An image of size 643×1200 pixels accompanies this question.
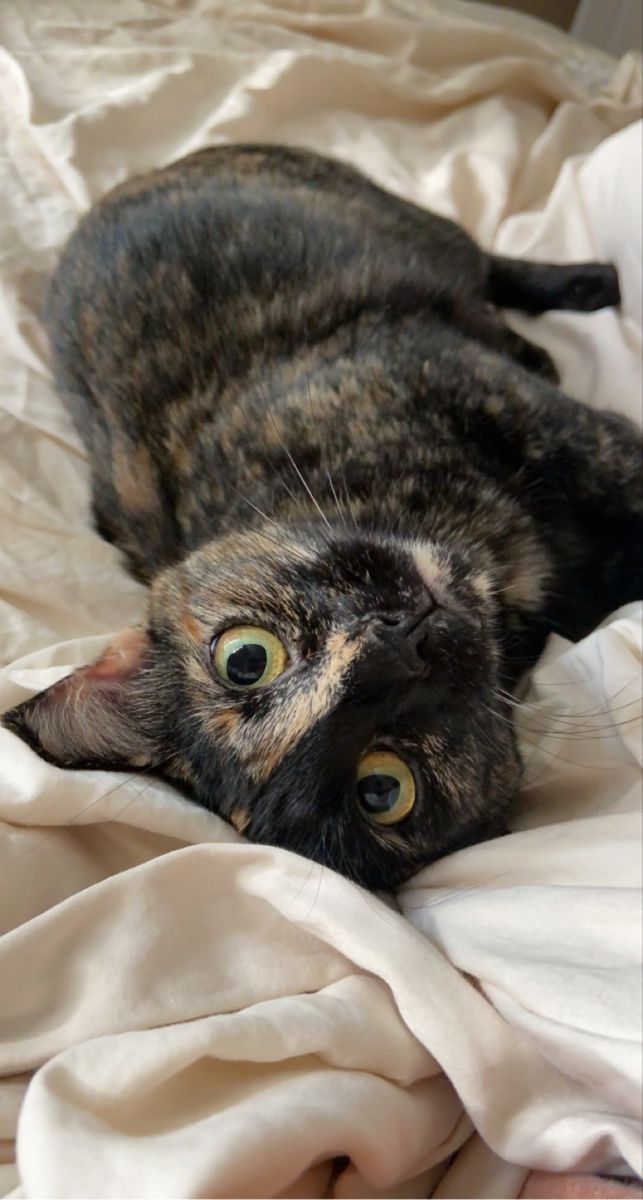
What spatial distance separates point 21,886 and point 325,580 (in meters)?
0.48

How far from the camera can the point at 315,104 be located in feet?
6.98

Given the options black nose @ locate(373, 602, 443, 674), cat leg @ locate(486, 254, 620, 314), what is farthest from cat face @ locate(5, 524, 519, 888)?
cat leg @ locate(486, 254, 620, 314)

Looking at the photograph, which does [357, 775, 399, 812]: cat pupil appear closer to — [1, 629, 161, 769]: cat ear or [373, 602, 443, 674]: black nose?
[373, 602, 443, 674]: black nose

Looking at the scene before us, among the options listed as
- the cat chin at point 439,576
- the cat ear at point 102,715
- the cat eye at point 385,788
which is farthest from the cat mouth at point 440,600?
the cat ear at point 102,715

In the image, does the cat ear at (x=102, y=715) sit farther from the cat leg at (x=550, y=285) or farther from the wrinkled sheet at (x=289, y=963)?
the cat leg at (x=550, y=285)

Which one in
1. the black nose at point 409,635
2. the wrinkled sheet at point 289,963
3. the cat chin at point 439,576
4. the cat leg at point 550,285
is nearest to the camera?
the wrinkled sheet at point 289,963

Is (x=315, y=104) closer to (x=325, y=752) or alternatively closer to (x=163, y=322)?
(x=163, y=322)

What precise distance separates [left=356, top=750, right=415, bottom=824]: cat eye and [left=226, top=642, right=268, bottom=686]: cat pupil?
0.16 m

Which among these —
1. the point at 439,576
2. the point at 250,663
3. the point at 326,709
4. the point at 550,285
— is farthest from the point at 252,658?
the point at 550,285

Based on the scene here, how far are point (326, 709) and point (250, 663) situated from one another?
0.44ft

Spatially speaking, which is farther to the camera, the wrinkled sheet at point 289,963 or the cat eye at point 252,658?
the cat eye at point 252,658

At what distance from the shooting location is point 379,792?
1030 millimetres

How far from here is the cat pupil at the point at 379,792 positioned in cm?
103

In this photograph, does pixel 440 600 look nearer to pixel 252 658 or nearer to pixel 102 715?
pixel 252 658
